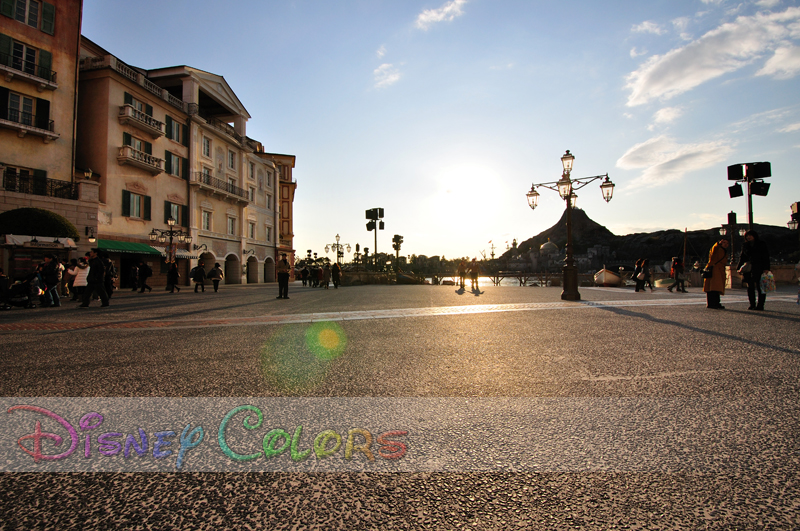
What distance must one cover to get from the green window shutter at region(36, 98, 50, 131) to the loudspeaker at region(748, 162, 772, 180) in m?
31.7

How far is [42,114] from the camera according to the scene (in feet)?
62.8

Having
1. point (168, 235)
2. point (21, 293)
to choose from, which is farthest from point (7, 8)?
point (21, 293)

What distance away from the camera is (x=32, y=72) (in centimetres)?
1867

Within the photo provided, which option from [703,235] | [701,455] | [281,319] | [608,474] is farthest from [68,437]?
[703,235]

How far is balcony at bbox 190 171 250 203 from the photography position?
1176 inches

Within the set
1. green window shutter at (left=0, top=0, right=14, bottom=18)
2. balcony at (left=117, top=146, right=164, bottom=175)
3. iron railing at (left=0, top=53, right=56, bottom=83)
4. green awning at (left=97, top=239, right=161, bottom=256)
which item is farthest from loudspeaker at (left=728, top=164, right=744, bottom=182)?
green window shutter at (left=0, top=0, right=14, bottom=18)

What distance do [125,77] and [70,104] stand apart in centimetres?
494

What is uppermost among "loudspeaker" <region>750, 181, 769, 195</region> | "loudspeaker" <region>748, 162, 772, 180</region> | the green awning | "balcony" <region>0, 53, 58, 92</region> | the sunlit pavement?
"balcony" <region>0, 53, 58, 92</region>

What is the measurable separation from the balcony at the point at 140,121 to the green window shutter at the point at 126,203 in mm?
4395

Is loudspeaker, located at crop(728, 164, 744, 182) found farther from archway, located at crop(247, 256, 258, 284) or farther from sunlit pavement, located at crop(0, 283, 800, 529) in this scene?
archway, located at crop(247, 256, 258, 284)

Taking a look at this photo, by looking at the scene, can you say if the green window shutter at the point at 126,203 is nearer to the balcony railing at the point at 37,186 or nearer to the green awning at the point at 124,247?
the green awning at the point at 124,247

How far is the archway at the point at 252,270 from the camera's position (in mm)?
38428

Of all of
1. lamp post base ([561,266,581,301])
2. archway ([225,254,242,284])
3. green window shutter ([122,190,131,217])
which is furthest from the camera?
archway ([225,254,242,284])

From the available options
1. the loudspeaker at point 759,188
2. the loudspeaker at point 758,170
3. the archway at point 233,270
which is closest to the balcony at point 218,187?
the archway at point 233,270
